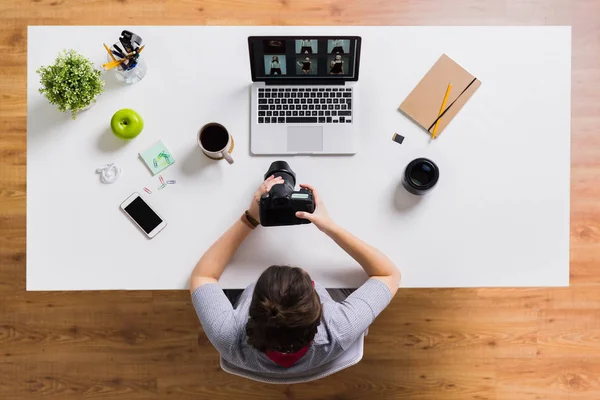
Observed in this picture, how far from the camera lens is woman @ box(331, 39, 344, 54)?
1120 millimetres

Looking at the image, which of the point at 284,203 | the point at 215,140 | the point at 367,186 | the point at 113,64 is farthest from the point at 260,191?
the point at 113,64

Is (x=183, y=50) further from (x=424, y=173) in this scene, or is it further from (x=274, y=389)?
(x=274, y=389)

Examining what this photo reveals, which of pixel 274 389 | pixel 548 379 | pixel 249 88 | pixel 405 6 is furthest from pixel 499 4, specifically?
pixel 274 389

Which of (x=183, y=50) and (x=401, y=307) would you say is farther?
(x=401, y=307)

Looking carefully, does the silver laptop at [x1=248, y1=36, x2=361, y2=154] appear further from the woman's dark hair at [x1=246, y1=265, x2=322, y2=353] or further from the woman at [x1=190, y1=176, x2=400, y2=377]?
the woman's dark hair at [x1=246, y1=265, x2=322, y2=353]

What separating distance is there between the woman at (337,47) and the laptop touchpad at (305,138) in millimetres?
196

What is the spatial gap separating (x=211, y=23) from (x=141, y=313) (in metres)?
1.17

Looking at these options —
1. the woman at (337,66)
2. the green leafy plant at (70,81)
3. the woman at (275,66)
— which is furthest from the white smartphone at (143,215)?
the woman at (337,66)

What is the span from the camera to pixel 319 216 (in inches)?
45.4

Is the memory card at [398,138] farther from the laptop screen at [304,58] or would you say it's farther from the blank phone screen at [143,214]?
the blank phone screen at [143,214]

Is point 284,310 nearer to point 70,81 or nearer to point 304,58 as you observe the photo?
point 304,58

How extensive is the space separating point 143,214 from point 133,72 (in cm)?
37

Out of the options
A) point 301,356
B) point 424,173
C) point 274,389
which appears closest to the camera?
point 301,356

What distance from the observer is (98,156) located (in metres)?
1.23
